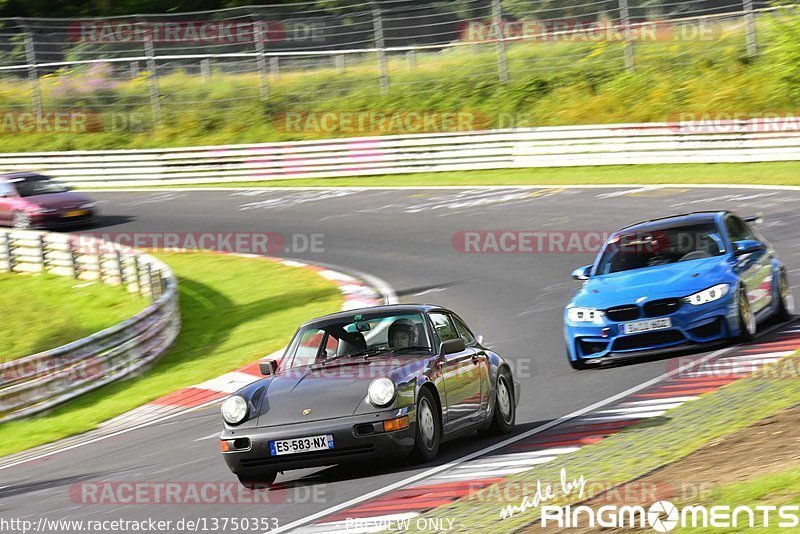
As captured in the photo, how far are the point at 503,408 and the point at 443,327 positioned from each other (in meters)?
0.83

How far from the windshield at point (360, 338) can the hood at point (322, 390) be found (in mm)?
224

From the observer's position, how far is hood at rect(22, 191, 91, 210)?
28969 millimetres

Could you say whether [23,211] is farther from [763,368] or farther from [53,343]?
[763,368]

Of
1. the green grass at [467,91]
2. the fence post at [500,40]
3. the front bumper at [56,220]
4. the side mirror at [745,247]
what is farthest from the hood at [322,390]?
the fence post at [500,40]

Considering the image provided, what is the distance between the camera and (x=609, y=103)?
32188 mm

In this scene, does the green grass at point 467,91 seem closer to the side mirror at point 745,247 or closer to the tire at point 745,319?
the side mirror at point 745,247

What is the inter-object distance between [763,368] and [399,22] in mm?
23922

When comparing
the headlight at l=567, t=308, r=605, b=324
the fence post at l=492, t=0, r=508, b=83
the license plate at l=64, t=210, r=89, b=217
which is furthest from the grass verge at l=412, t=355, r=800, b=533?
the fence post at l=492, t=0, r=508, b=83

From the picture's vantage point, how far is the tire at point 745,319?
11891 mm

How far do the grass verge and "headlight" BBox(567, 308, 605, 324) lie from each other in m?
2.05

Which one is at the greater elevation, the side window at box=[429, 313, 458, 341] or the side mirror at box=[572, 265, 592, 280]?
the side window at box=[429, 313, 458, 341]

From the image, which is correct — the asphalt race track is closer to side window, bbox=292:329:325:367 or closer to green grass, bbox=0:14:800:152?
side window, bbox=292:329:325:367

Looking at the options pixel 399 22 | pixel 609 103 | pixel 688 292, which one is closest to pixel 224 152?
pixel 399 22

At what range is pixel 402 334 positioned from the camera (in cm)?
941
